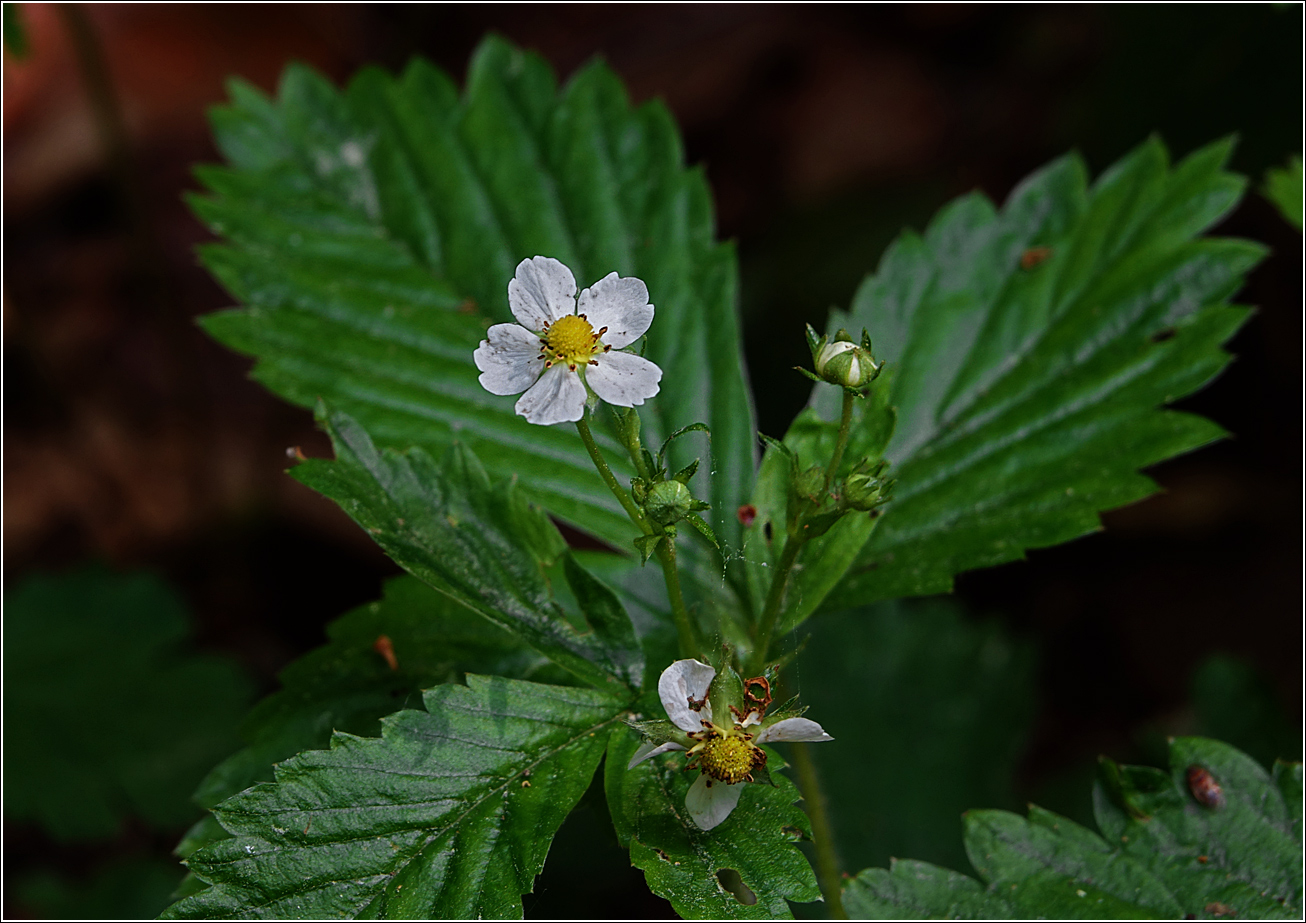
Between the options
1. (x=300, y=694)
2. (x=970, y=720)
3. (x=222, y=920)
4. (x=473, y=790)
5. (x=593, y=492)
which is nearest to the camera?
(x=222, y=920)

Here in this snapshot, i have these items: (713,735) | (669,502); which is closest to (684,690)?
(713,735)

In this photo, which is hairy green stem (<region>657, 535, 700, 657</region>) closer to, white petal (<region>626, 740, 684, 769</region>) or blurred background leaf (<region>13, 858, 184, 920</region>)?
white petal (<region>626, 740, 684, 769</region>)

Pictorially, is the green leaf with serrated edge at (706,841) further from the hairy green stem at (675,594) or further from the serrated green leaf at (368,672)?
the serrated green leaf at (368,672)

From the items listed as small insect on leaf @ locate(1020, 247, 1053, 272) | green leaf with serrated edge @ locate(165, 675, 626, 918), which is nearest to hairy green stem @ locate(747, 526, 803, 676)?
green leaf with serrated edge @ locate(165, 675, 626, 918)

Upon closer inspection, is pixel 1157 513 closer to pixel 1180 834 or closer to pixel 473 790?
pixel 1180 834

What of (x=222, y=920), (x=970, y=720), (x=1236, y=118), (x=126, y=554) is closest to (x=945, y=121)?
(x=1236, y=118)
